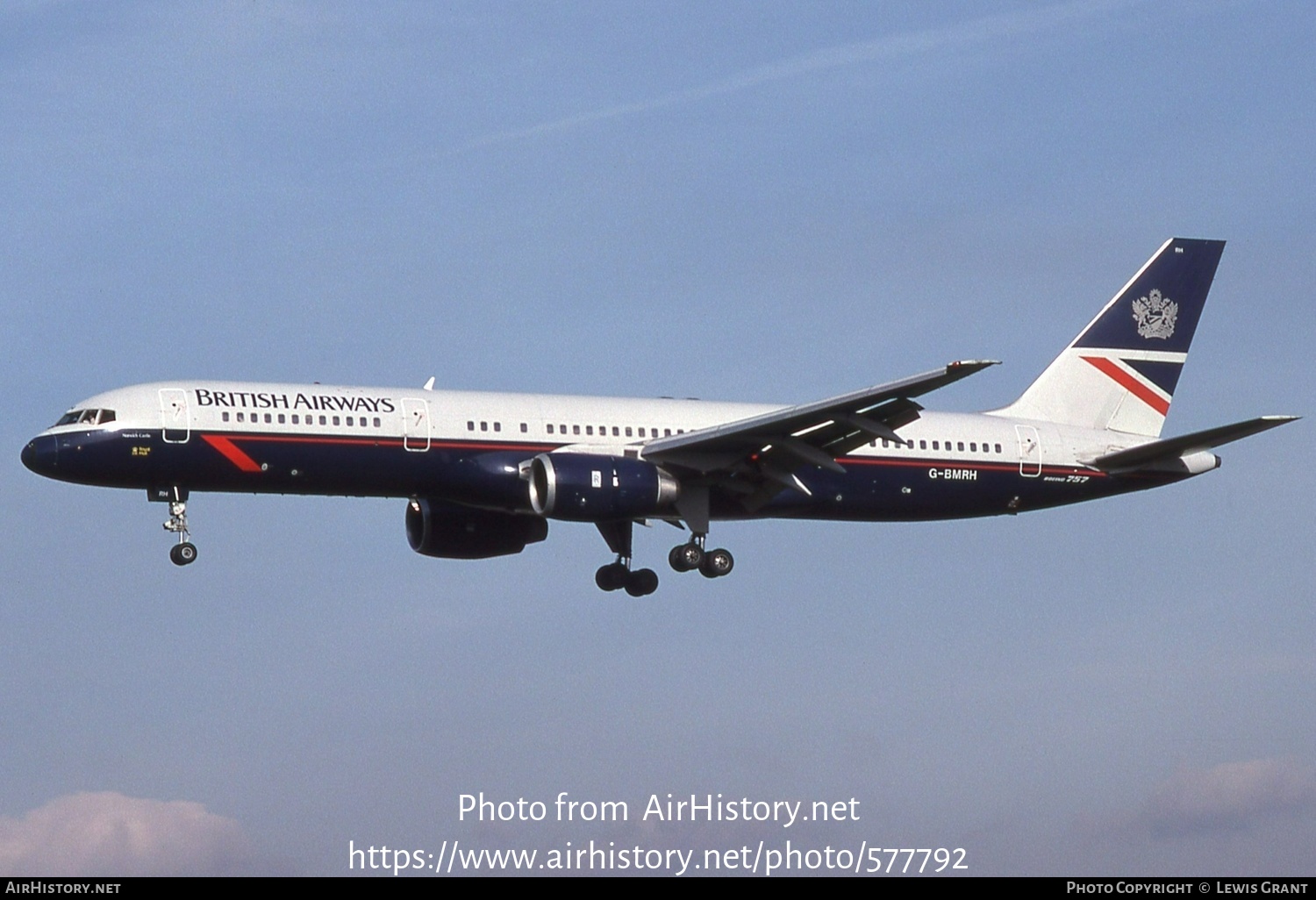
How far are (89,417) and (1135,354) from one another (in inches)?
1176

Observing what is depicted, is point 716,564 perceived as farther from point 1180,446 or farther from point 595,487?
point 1180,446

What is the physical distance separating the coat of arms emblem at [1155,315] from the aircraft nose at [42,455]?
3109cm

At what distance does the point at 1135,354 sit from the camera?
65312 mm

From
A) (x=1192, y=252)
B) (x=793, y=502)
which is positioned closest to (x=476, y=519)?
(x=793, y=502)

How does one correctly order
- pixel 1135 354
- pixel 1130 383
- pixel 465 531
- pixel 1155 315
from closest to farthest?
pixel 465 531
pixel 1130 383
pixel 1135 354
pixel 1155 315

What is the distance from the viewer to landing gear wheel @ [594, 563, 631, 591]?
6194cm

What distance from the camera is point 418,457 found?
5519 cm

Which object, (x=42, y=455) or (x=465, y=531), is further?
(x=465, y=531)

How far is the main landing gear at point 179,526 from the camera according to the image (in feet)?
179

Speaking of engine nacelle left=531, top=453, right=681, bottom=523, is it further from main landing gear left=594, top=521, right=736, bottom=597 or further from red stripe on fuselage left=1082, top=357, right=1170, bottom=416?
red stripe on fuselage left=1082, top=357, right=1170, bottom=416

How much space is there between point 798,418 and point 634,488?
179 inches

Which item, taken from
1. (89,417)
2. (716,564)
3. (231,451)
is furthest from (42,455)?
(716,564)

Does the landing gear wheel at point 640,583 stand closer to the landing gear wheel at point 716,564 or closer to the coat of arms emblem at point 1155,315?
the landing gear wheel at point 716,564

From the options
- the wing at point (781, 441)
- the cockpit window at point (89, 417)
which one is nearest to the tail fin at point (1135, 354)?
the wing at point (781, 441)
